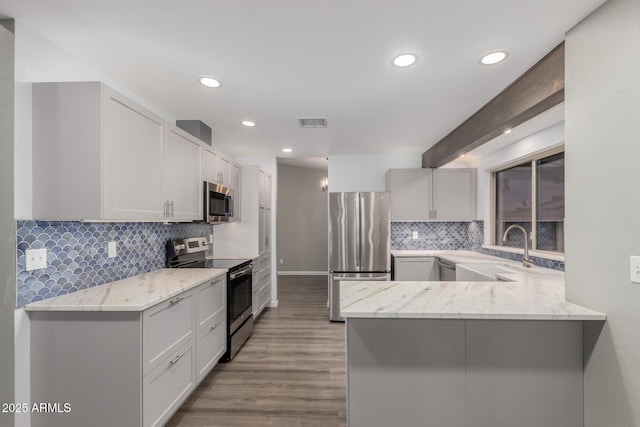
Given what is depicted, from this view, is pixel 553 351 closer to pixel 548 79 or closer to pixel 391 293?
pixel 391 293

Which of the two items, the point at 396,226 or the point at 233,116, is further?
the point at 396,226

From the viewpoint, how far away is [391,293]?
1.71 m

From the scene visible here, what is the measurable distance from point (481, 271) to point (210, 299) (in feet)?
8.77

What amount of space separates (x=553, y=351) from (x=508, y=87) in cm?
186

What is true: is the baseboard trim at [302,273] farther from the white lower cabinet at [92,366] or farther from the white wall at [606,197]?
the white wall at [606,197]

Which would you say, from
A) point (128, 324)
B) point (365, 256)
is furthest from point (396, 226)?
point (128, 324)

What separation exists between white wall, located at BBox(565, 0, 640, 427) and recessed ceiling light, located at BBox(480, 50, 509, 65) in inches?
12.4

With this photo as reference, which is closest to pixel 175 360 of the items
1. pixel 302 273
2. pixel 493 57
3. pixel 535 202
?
pixel 493 57

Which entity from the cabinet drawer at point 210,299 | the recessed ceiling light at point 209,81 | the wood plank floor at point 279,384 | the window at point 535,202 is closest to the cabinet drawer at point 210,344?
the cabinet drawer at point 210,299

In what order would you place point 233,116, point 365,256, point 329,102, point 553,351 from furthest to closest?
1. point 365,256
2. point 233,116
3. point 329,102
4. point 553,351

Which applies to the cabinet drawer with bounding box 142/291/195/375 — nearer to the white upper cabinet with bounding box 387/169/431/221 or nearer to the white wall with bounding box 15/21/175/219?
the white wall with bounding box 15/21/175/219

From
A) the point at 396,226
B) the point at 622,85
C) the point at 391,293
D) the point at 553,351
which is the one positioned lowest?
the point at 553,351

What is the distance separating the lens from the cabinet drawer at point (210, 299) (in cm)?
230

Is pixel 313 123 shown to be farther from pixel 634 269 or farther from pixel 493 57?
pixel 634 269
